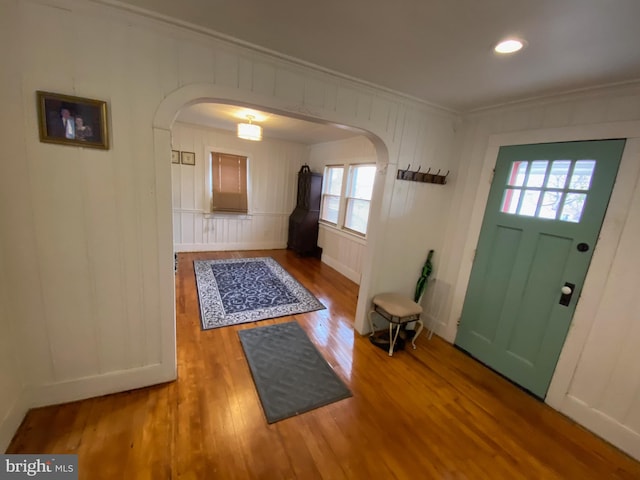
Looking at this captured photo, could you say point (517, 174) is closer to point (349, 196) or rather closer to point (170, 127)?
point (349, 196)

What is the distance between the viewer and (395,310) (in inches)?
92.4

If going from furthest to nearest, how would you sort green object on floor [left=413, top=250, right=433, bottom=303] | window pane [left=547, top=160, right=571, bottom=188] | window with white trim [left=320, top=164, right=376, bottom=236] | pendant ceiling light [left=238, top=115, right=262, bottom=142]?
1. window with white trim [left=320, top=164, right=376, bottom=236]
2. pendant ceiling light [left=238, top=115, right=262, bottom=142]
3. green object on floor [left=413, top=250, right=433, bottom=303]
4. window pane [left=547, top=160, right=571, bottom=188]

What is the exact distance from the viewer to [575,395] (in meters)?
1.85

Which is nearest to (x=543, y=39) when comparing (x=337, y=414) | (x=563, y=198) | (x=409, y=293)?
(x=563, y=198)

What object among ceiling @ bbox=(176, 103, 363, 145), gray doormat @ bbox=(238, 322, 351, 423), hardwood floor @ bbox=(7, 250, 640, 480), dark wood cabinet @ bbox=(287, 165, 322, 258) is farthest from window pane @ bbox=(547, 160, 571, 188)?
dark wood cabinet @ bbox=(287, 165, 322, 258)

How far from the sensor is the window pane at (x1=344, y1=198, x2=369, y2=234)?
4.15 metres

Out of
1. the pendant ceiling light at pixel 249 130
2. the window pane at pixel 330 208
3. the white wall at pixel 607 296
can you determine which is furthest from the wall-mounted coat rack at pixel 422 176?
the window pane at pixel 330 208

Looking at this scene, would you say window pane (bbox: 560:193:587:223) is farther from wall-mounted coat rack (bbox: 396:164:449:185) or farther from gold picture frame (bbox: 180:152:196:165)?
gold picture frame (bbox: 180:152:196:165)

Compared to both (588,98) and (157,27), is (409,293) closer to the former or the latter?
(588,98)

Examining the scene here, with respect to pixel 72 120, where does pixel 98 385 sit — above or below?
below

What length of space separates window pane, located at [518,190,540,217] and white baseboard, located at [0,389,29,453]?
3652mm

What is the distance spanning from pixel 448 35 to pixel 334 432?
7.79 feet

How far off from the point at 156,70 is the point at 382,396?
8.69 feet

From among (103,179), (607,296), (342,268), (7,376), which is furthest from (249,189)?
(607,296)
